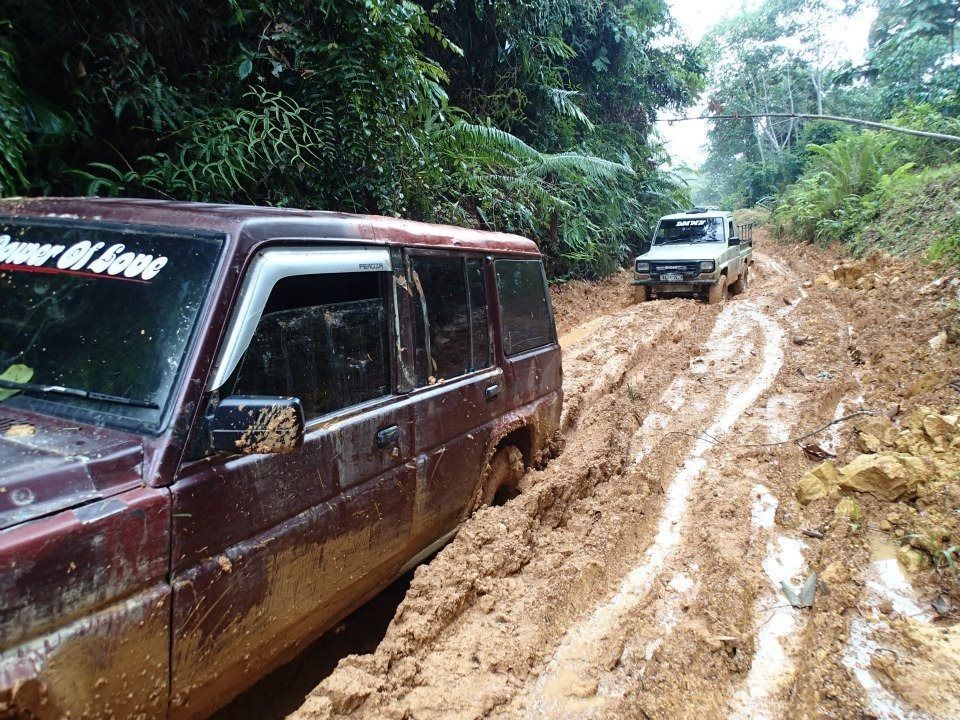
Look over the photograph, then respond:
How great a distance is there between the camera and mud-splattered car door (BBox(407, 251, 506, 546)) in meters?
2.74

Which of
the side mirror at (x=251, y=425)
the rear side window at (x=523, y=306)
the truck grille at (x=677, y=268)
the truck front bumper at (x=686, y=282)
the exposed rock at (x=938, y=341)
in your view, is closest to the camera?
the side mirror at (x=251, y=425)

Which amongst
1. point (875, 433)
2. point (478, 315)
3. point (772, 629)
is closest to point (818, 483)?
point (875, 433)

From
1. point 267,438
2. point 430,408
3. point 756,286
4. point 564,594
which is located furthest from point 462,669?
point 756,286

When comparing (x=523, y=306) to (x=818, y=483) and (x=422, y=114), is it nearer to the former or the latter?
(x=818, y=483)

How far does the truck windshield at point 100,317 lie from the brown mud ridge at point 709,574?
1241mm

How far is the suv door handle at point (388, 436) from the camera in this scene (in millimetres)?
2447

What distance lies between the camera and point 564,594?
2984 mm

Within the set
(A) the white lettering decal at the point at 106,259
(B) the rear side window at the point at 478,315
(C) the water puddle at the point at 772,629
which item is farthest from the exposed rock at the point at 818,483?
(A) the white lettering decal at the point at 106,259

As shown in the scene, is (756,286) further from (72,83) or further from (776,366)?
(72,83)

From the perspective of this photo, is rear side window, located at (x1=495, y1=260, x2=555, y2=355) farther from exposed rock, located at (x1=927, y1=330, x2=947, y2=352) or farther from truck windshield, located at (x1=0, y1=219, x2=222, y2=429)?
exposed rock, located at (x1=927, y1=330, x2=947, y2=352)

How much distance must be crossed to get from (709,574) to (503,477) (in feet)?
4.13

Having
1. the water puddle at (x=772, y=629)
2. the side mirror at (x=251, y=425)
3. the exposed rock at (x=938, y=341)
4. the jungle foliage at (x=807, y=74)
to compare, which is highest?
the jungle foliage at (x=807, y=74)

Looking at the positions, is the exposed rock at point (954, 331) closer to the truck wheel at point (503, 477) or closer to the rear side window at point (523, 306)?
the rear side window at point (523, 306)

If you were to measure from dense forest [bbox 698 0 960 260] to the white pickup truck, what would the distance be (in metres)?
3.32
